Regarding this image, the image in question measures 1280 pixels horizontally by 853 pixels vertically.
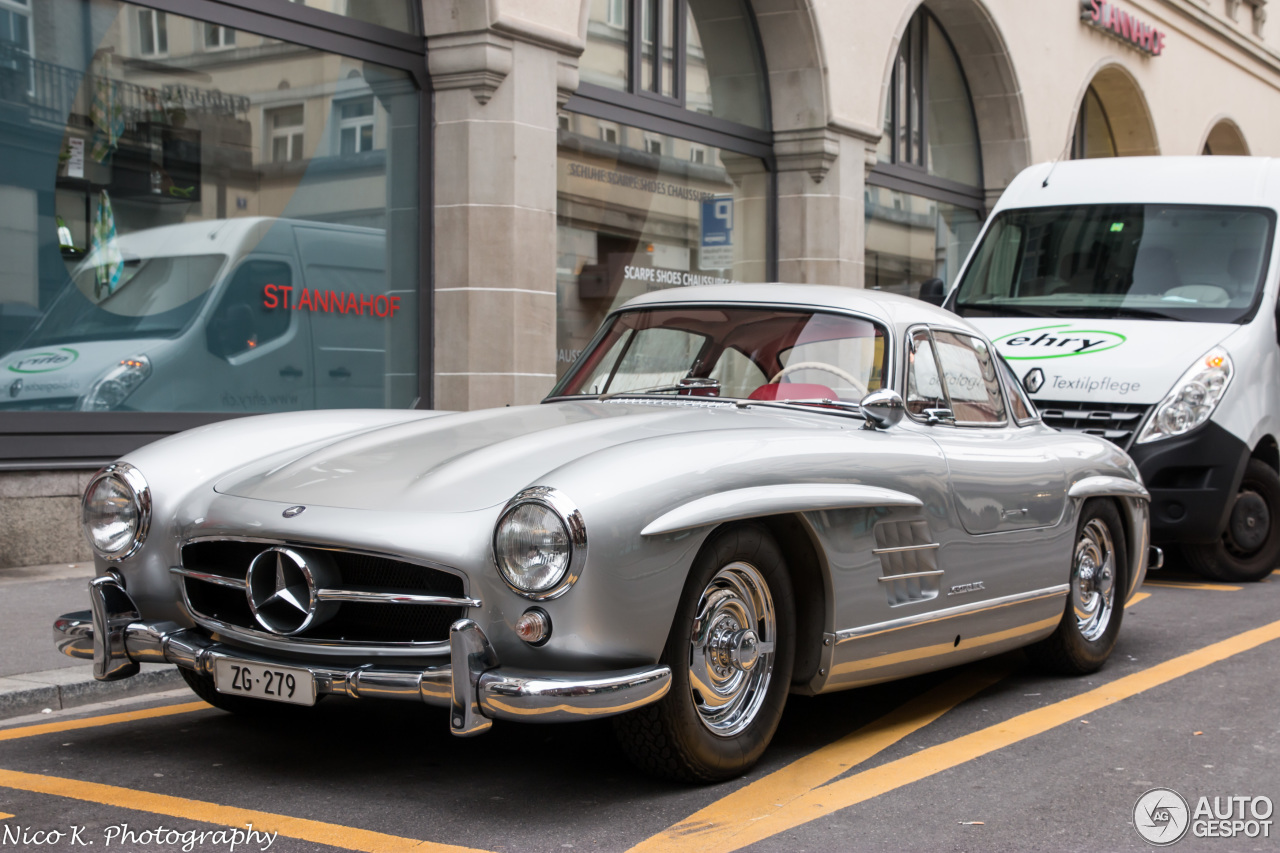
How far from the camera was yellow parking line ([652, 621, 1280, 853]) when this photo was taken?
3707 mm

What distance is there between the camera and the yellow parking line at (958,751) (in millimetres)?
3707

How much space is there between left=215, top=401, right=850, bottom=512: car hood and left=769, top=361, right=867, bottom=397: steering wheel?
0.63 ft

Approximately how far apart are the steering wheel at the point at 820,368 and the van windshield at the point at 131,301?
5472 mm

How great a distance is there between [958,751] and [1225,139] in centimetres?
2714

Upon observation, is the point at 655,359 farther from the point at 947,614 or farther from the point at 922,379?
the point at 947,614

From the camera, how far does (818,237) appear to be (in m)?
15.1

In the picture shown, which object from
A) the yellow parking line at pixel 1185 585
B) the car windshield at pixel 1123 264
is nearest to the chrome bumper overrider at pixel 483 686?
the yellow parking line at pixel 1185 585

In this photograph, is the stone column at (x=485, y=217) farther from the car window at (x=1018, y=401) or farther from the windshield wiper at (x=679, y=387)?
the windshield wiper at (x=679, y=387)

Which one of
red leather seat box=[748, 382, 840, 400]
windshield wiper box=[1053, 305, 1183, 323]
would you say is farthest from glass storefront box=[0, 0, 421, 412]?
red leather seat box=[748, 382, 840, 400]

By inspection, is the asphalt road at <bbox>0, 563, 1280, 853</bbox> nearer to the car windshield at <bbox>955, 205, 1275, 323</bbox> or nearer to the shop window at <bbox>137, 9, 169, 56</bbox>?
the car windshield at <bbox>955, 205, 1275, 323</bbox>

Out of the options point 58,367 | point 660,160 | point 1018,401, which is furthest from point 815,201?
point 1018,401

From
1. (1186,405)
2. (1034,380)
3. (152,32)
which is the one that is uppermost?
(152,32)

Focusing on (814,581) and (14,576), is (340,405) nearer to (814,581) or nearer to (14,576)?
(14,576)

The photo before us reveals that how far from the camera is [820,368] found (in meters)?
5.00
